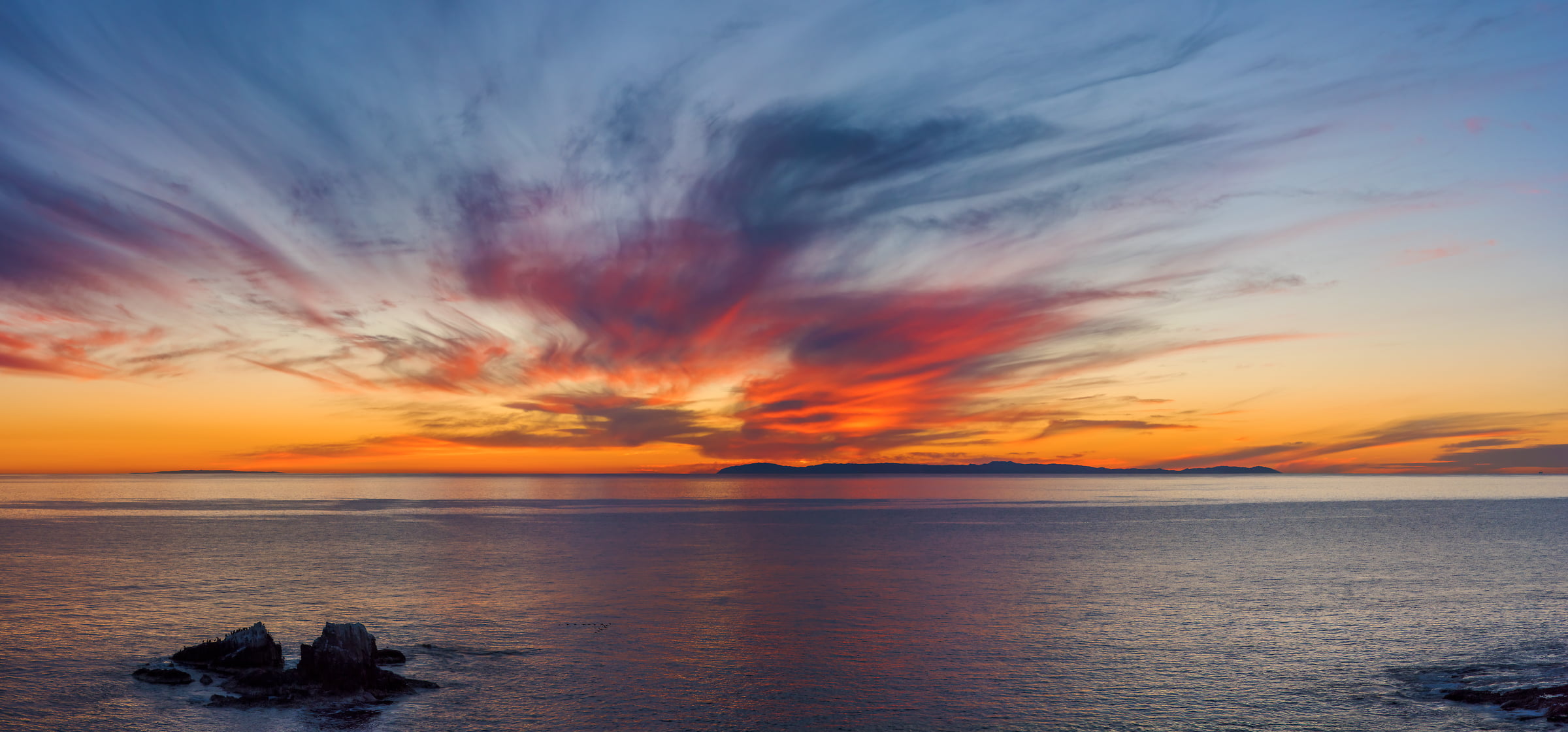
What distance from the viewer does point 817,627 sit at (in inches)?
1663

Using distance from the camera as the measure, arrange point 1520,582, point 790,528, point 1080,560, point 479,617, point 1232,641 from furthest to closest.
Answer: point 790,528
point 1080,560
point 1520,582
point 479,617
point 1232,641

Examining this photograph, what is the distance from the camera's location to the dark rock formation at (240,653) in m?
31.7

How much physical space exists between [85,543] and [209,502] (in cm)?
12194

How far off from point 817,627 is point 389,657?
18554 mm

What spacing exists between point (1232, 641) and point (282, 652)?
39541mm

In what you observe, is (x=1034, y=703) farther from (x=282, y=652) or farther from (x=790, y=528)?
(x=790, y=528)

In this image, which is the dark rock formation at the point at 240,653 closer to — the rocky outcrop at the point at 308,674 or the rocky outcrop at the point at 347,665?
the rocky outcrop at the point at 308,674

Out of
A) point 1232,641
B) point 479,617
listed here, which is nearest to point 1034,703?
point 1232,641

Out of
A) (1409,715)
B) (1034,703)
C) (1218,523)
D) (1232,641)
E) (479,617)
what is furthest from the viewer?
(1218,523)

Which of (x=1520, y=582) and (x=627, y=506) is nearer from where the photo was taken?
(x=1520, y=582)

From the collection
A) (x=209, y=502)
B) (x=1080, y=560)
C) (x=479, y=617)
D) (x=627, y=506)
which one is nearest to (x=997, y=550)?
(x=1080, y=560)

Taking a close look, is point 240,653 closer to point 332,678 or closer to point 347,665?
point 332,678

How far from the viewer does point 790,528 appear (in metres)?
110

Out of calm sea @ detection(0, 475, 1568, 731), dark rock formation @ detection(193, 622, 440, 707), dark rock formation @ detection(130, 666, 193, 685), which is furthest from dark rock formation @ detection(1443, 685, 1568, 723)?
dark rock formation @ detection(130, 666, 193, 685)
